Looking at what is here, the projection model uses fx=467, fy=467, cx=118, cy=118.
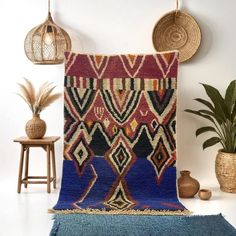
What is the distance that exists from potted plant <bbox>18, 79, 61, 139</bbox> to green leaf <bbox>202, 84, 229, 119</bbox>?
131cm

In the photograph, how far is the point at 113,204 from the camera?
12.0 ft

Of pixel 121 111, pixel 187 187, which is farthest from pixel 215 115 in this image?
pixel 121 111

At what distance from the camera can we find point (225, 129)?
4094mm

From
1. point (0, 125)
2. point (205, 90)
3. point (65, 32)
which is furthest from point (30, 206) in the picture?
point (205, 90)

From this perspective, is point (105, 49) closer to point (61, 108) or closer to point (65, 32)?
point (65, 32)

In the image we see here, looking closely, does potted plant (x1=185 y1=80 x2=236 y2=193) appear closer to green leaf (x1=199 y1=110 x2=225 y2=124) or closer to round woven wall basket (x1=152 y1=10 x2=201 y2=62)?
green leaf (x1=199 y1=110 x2=225 y2=124)

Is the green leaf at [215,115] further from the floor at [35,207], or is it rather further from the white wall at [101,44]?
the floor at [35,207]

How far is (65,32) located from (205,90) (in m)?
1.37

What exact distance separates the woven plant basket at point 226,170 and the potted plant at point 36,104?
5.02ft

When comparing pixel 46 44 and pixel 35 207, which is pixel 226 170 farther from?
pixel 46 44

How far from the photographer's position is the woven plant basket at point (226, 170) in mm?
4039

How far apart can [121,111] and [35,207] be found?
1.09 metres

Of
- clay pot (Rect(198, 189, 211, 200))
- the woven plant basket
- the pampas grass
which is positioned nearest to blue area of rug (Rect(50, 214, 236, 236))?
clay pot (Rect(198, 189, 211, 200))

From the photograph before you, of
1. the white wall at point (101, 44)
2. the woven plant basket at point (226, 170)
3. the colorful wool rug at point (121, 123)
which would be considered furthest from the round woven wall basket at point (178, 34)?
the woven plant basket at point (226, 170)
